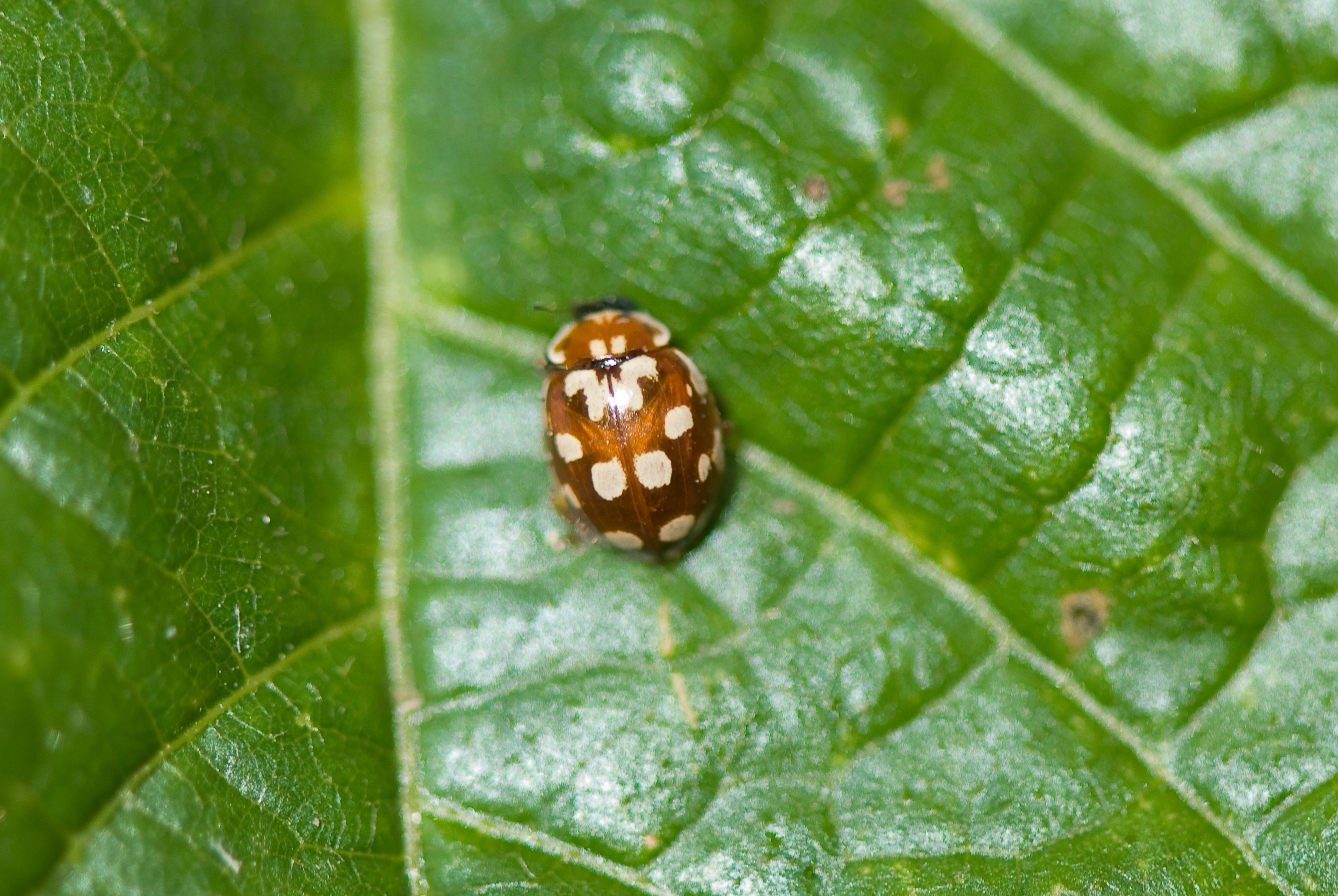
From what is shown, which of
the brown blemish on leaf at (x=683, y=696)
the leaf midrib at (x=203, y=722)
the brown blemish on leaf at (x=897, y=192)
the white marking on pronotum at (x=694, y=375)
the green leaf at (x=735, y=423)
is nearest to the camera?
the leaf midrib at (x=203, y=722)

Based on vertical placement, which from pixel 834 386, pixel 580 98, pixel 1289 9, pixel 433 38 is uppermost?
pixel 433 38

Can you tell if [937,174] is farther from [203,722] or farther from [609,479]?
[203,722]

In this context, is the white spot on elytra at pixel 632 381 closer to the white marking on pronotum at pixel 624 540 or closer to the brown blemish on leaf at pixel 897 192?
the white marking on pronotum at pixel 624 540

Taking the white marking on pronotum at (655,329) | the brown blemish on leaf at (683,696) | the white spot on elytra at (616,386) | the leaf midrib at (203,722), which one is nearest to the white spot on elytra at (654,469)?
the white spot on elytra at (616,386)

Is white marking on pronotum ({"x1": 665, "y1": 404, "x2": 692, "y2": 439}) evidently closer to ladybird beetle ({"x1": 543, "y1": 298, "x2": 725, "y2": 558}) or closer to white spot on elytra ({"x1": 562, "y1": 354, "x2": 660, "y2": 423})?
ladybird beetle ({"x1": 543, "y1": 298, "x2": 725, "y2": 558})

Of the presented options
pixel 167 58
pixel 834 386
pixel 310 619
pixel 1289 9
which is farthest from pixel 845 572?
pixel 167 58

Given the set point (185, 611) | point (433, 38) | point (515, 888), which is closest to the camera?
point (185, 611)

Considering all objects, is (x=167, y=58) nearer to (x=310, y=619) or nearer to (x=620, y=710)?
(x=310, y=619)
